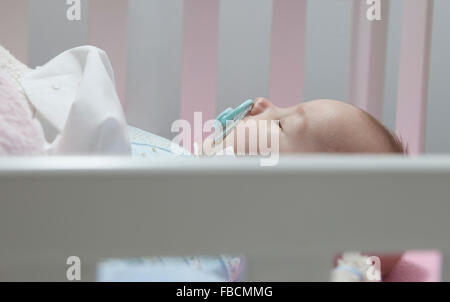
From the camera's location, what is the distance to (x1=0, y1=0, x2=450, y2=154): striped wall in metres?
1.08

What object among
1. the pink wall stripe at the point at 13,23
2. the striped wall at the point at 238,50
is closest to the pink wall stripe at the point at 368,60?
Result: the striped wall at the point at 238,50

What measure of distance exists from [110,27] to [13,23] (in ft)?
0.56

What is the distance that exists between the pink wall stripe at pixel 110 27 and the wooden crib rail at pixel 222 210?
82 cm

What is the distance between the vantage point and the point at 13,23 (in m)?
1.02

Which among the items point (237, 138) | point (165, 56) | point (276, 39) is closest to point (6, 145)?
point (237, 138)

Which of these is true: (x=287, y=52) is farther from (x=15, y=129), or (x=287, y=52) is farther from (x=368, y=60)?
(x=15, y=129)

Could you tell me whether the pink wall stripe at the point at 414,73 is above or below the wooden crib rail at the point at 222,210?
above

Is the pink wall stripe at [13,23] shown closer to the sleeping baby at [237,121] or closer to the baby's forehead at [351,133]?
the sleeping baby at [237,121]

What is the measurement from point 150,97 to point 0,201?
992 millimetres

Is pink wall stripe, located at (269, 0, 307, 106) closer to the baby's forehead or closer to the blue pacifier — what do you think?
the blue pacifier

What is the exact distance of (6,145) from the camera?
0.43 meters

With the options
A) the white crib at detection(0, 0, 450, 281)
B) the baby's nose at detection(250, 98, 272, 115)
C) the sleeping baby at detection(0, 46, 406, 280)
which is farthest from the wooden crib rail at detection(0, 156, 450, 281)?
the baby's nose at detection(250, 98, 272, 115)

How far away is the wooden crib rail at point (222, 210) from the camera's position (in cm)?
28

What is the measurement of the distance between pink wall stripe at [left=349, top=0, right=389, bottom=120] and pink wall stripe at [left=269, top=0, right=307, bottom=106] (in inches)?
5.3
